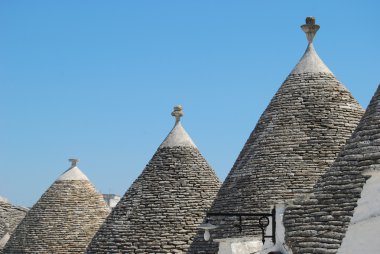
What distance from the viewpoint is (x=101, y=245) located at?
16141 mm

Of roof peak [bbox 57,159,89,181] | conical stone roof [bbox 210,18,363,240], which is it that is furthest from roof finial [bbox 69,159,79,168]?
conical stone roof [bbox 210,18,363,240]

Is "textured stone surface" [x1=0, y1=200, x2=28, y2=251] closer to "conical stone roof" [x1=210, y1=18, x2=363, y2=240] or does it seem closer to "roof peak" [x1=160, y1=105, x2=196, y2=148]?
"roof peak" [x1=160, y1=105, x2=196, y2=148]

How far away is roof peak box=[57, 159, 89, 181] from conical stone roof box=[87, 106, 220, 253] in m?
5.15

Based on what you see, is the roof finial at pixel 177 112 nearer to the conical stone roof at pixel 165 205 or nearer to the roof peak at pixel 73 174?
the conical stone roof at pixel 165 205

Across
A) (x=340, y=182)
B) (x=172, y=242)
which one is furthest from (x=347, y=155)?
(x=172, y=242)

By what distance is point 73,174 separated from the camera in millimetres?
21734

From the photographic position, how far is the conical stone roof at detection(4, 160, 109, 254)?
20141 mm

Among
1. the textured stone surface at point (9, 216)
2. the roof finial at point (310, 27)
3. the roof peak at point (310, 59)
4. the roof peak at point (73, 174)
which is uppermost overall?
the textured stone surface at point (9, 216)

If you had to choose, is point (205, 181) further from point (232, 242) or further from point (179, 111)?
point (232, 242)

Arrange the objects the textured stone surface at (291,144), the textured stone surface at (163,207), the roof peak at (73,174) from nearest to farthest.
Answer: the textured stone surface at (291,144) < the textured stone surface at (163,207) < the roof peak at (73,174)

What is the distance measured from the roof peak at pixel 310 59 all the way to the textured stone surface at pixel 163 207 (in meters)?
3.19

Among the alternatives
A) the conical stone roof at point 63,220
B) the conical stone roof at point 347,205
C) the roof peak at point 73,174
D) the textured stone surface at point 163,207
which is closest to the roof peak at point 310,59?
the textured stone surface at point 163,207

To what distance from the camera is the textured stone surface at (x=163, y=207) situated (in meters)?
15.5

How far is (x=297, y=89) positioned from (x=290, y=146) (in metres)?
1.26
